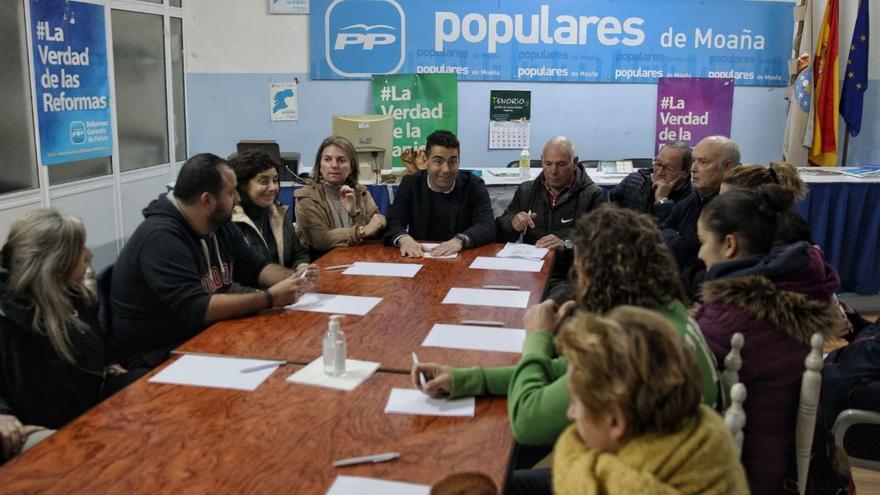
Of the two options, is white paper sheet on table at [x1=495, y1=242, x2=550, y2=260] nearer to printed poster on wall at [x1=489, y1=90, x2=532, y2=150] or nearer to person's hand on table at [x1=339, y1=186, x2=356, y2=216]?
person's hand on table at [x1=339, y1=186, x2=356, y2=216]

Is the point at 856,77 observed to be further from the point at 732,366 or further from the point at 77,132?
the point at 77,132

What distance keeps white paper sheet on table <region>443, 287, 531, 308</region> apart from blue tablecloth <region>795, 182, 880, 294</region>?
308cm

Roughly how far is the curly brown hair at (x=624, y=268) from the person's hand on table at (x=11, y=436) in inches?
54.3

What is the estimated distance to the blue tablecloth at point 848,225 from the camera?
5168 mm

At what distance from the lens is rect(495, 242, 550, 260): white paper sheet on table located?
3.65 metres

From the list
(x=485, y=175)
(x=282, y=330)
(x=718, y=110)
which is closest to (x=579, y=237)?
(x=282, y=330)

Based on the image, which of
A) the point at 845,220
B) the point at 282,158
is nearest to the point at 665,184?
the point at 845,220

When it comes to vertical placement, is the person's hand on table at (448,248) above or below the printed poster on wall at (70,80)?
below

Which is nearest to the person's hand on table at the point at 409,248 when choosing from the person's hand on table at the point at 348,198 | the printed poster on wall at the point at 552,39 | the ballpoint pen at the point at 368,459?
the person's hand on table at the point at 348,198

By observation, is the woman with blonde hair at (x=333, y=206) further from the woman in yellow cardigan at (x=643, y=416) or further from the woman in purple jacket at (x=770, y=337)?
the woman in yellow cardigan at (x=643, y=416)

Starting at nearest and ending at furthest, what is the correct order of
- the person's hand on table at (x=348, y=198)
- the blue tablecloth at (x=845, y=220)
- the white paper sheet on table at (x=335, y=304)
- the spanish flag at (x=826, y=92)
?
the white paper sheet on table at (x=335, y=304) < the person's hand on table at (x=348, y=198) < the blue tablecloth at (x=845, y=220) < the spanish flag at (x=826, y=92)

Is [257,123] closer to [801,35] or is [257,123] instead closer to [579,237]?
[801,35]

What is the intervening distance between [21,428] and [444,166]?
2525mm

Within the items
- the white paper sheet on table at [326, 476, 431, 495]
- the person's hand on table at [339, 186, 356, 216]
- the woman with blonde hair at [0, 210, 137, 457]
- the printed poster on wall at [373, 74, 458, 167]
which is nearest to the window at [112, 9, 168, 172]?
the printed poster on wall at [373, 74, 458, 167]
